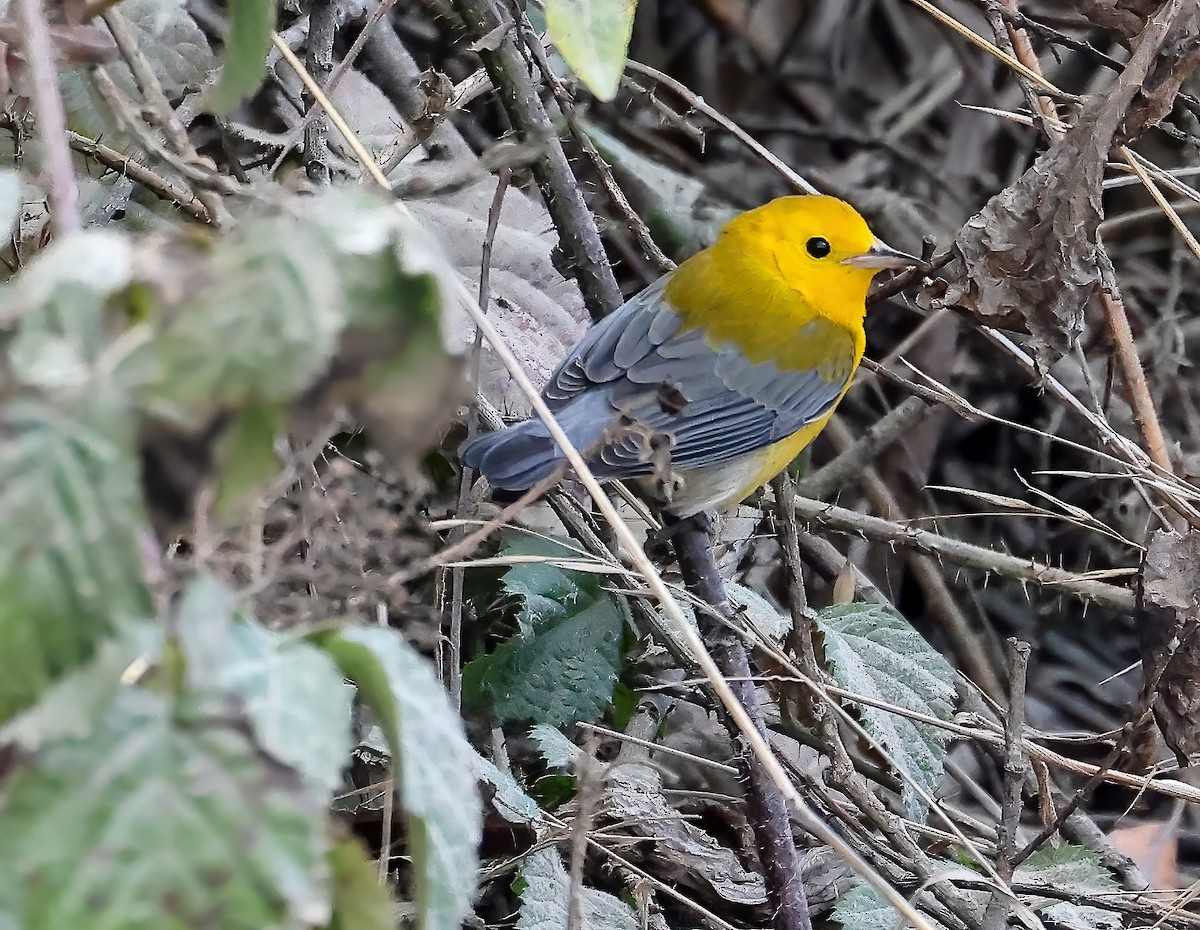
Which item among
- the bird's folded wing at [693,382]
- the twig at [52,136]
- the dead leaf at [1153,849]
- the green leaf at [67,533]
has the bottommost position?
the dead leaf at [1153,849]

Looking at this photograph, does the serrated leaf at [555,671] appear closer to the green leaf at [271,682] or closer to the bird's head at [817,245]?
the bird's head at [817,245]

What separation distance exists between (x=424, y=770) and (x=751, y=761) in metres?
1.24

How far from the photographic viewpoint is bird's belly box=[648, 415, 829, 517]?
2725mm

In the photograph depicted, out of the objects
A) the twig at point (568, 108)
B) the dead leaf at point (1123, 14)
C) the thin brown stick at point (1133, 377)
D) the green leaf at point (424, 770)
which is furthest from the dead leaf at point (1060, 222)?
the green leaf at point (424, 770)

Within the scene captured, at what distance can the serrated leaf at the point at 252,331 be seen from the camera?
602 mm

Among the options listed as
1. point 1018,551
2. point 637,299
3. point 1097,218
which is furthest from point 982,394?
point 1097,218

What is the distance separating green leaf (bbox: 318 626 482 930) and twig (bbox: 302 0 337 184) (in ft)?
5.15

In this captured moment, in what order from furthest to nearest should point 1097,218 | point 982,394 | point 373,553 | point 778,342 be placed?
point 982,394
point 778,342
point 1097,218
point 373,553

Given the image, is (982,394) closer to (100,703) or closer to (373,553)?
(373,553)

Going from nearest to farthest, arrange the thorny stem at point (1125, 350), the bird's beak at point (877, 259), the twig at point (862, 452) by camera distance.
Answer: the thorny stem at point (1125, 350) → the bird's beak at point (877, 259) → the twig at point (862, 452)

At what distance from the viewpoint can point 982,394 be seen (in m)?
4.42

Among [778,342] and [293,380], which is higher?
[293,380]

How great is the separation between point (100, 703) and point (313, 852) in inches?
5.3

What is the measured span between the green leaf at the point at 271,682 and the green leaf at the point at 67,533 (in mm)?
69
